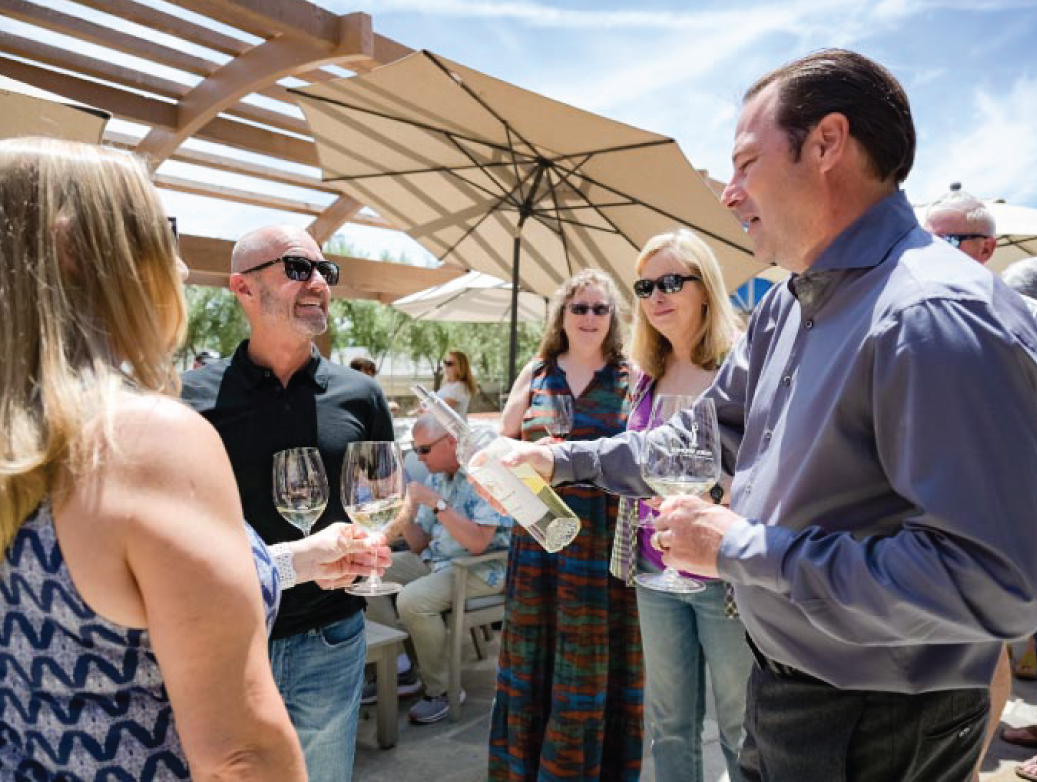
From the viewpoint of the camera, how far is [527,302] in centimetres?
1301

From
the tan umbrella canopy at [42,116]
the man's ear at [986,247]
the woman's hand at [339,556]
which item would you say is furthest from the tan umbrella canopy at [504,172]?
the woman's hand at [339,556]

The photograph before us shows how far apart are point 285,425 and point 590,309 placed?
1.47 meters

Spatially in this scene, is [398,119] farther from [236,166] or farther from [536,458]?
[236,166]

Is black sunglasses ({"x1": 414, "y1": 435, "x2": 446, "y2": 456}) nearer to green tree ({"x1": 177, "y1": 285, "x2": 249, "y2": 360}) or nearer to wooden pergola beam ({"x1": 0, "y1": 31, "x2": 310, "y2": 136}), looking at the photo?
wooden pergola beam ({"x1": 0, "y1": 31, "x2": 310, "y2": 136})

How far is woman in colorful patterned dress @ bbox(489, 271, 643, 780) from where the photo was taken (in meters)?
2.93

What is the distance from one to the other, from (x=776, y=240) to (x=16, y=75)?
8632 mm

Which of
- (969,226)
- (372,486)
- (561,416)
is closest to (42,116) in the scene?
(372,486)

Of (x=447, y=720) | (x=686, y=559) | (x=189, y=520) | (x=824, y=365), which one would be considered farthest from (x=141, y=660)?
(x=447, y=720)

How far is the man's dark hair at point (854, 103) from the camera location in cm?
137

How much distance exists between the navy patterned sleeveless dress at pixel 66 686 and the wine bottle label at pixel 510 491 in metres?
0.99

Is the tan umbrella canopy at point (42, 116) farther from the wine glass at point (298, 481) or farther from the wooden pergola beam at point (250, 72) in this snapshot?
the wooden pergola beam at point (250, 72)

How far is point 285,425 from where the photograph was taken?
2215mm

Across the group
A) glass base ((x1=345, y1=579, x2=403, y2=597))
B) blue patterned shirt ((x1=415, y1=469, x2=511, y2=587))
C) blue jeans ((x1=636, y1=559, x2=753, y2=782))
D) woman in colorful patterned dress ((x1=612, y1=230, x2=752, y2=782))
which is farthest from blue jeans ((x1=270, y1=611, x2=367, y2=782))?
blue patterned shirt ((x1=415, y1=469, x2=511, y2=587))

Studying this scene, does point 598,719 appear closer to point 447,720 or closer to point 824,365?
point 447,720
